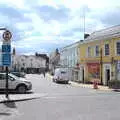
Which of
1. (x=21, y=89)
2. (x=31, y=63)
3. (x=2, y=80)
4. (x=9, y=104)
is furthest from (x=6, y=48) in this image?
(x=31, y=63)

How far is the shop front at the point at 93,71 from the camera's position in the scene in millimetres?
57422

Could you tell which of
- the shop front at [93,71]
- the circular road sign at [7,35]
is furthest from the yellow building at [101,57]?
the circular road sign at [7,35]

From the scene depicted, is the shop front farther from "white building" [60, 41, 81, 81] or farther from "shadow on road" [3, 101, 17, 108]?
"shadow on road" [3, 101, 17, 108]

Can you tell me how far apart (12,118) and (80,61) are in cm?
4882

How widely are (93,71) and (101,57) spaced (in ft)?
12.2

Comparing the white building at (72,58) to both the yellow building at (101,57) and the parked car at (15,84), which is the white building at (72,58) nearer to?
the yellow building at (101,57)

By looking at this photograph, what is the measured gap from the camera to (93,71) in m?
59.1

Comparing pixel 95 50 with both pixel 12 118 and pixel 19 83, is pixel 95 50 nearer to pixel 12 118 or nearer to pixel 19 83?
pixel 19 83

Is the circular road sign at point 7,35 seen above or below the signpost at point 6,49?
above

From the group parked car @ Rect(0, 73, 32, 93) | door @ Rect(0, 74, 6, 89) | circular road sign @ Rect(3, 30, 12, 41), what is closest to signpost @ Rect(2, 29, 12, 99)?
circular road sign @ Rect(3, 30, 12, 41)

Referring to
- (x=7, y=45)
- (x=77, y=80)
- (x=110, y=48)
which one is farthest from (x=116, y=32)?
(x=7, y=45)

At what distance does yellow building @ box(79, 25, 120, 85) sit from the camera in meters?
52.5

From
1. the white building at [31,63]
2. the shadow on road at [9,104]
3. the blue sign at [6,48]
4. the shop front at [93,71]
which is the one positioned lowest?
the shadow on road at [9,104]

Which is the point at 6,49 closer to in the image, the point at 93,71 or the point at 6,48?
the point at 6,48
